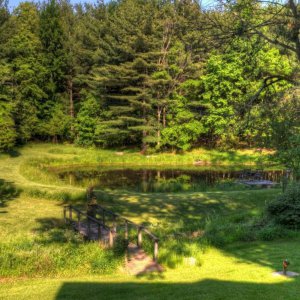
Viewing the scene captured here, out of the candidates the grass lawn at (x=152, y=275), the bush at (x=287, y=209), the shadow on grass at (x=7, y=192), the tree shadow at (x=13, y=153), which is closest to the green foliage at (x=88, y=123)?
the tree shadow at (x=13, y=153)

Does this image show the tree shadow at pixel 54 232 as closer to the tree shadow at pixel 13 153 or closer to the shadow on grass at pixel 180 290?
the shadow on grass at pixel 180 290

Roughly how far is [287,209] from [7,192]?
17100mm

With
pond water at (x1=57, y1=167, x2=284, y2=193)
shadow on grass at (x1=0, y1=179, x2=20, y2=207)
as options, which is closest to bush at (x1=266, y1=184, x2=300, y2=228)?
pond water at (x1=57, y1=167, x2=284, y2=193)

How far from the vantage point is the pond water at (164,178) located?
29.9m

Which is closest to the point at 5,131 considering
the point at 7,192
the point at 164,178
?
the point at 164,178

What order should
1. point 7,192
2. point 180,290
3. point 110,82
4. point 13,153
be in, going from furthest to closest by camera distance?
point 110,82 → point 13,153 → point 7,192 → point 180,290

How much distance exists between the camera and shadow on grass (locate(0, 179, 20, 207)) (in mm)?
24102

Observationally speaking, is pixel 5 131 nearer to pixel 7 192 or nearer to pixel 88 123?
pixel 88 123

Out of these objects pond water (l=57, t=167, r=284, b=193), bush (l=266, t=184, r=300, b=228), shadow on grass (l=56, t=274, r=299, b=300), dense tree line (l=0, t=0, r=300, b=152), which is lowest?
pond water (l=57, t=167, r=284, b=193)

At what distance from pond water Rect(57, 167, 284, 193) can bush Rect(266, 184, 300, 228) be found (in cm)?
1256

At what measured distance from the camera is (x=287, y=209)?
1605 centimetres

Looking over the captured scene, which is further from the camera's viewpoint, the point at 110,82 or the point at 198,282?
the point at 110,82

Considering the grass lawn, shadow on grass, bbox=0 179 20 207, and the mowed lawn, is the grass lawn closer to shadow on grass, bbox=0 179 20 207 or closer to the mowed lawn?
the mowed lawn

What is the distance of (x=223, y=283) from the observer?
9422mm
